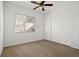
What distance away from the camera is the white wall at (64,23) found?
3.57 meters

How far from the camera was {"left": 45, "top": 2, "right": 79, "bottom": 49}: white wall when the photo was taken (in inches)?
141

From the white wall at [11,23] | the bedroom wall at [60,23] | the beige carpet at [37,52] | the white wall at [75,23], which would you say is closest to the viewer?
the beige carpet at [37,52]

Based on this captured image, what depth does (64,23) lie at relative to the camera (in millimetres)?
4246

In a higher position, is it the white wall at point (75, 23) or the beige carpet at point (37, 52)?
the white wall at point (75, 23)

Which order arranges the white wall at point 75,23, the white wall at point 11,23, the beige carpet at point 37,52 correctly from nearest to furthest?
the beige carpet at point 37,52
the white wall at point 11,23
the white wall at point 75,23

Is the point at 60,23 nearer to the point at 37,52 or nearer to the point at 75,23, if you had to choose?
the point at 75,23

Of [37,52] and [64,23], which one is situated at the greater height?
[64,23]

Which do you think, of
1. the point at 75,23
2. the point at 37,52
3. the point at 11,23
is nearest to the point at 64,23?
the point at 75,23

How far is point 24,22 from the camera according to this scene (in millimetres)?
2918

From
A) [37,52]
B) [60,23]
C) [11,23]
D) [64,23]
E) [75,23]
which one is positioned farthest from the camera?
[60,23]

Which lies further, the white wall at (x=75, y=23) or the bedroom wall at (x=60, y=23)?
the bedroom wall at (x=60, y=23)

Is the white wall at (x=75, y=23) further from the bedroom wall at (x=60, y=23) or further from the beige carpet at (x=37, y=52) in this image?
the beige carpet at (x=37, y=52)

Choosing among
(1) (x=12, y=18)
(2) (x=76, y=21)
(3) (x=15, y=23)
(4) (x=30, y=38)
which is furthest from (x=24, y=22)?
(2) (x=76, y=21)

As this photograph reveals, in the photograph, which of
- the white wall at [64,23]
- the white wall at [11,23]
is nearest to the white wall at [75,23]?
the white wall at [64,23]
